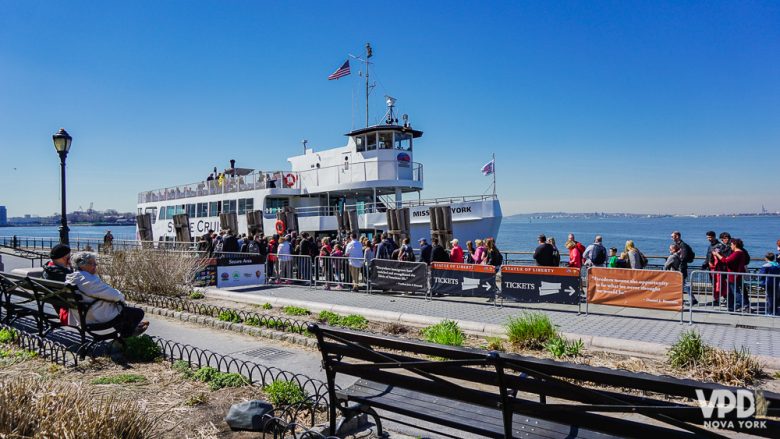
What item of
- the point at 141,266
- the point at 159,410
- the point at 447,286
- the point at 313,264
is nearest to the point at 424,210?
the point at 313,264

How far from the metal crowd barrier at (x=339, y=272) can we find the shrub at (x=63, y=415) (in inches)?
393

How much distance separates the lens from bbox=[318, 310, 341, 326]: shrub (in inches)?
350

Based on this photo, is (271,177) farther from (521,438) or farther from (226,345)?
(521,438)

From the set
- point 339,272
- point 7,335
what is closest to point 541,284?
point 339,272

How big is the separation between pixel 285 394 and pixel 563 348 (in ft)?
13.1

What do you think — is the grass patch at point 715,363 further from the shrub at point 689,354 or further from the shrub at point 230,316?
the shrub at point 230,316

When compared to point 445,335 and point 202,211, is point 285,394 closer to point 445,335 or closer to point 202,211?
point 445,335

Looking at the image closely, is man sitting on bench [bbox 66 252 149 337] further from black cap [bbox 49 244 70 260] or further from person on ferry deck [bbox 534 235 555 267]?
person on ferry deck [bbox 534 235 555 267]

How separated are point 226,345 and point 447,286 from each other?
575 centimetres

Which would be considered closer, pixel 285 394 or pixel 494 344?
pixel 285 394

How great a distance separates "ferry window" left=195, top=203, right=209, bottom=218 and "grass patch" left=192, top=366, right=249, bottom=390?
29.7m

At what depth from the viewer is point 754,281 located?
1029cm

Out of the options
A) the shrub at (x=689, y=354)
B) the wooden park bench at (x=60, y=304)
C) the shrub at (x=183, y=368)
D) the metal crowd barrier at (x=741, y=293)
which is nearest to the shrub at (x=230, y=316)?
the wooden park bench at (x=60, y=304)

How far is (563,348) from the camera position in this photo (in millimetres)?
6812
